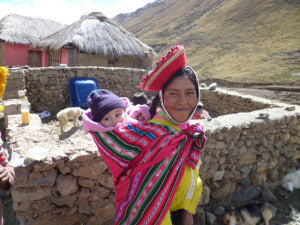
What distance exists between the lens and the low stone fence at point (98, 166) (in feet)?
6.57

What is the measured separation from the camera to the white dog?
3723 mm

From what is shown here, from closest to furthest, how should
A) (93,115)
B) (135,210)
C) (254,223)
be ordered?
(135,210) < (93,115) < (254,223)

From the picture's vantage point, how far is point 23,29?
1559 cm

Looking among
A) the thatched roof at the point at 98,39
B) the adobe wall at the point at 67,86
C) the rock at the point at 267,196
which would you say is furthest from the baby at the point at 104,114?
the thatched roof at the point at 98,39

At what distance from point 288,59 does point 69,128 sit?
57.3 feet

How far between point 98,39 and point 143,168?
11.0m

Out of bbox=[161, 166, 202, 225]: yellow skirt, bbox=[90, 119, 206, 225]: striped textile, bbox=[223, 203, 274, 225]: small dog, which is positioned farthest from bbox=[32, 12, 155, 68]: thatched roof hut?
bbox=[161, 166, 202, 225]: yellow skirt

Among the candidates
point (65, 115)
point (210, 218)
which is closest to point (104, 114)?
point (210, 218)

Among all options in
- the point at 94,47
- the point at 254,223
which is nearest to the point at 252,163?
the point at 254,223

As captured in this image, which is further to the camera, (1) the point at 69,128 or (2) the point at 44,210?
(1) the point at 69,128

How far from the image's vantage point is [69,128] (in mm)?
5914

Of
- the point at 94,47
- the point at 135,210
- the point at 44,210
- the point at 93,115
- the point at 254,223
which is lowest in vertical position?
the point at 254,223

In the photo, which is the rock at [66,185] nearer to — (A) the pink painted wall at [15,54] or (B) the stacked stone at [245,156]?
(B) the stacked stone at [245,156]

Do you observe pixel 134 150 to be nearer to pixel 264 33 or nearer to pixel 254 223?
pixel 254 223
